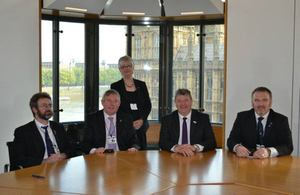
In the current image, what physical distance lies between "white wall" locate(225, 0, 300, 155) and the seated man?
7.07 feet

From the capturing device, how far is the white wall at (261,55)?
570 cm

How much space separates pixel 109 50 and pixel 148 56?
2.69 feet

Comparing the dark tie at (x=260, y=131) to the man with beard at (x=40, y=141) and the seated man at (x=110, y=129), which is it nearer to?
the seated man at (x=110, y=129)

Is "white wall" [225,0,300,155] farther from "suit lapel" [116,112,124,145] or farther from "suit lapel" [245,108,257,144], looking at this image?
"suit lapel" [116,112,124,145]

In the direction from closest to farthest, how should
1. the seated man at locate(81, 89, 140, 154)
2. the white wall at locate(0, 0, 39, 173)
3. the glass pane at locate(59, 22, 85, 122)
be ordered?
the seated man at locate(81, 89, 140, 154) → the white wall at locate(0, 0, 39, 173) → the glass pane at locate(59, 22, 85, 122)

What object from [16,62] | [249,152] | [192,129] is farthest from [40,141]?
[249,152]

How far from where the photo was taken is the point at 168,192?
8.98ft

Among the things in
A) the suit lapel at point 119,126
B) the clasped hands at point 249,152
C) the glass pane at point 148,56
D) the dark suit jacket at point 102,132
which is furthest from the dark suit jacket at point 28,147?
the glass pane at point 148,56

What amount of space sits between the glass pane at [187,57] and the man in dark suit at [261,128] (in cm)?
361

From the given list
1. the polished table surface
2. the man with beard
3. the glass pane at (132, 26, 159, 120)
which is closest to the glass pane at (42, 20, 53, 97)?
the glass pane at (132, 26, 159, 120)

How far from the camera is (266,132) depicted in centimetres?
425

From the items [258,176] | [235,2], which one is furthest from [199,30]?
[258,176]

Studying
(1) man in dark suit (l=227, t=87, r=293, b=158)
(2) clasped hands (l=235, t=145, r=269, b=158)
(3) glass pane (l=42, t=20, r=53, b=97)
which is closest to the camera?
(2) clasped hands (l=235, t=145, r=269, b=158)

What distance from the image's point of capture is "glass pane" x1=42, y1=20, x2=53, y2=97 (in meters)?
7.13
